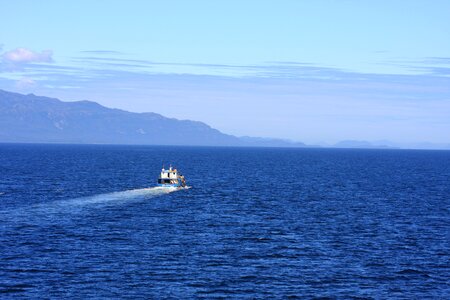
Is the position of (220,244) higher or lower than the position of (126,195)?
lower

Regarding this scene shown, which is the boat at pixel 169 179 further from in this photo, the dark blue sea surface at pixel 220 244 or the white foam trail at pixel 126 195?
the dark blue sea surface at pixel 220 244

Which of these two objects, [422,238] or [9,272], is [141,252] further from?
[422,238]

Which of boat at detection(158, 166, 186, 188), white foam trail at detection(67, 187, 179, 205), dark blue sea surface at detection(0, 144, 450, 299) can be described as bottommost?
dark blue sea surface at detection(0, 144, 450, 299)

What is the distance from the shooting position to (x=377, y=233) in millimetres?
83500

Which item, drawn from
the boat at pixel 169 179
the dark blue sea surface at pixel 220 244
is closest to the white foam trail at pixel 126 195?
the dark blue sea surface at pixel 220 244

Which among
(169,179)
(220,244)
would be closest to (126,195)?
(169,179)

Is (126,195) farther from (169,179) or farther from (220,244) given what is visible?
(220,244)

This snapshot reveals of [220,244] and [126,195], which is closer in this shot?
[220,244]

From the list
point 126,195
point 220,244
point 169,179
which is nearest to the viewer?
point 220,244

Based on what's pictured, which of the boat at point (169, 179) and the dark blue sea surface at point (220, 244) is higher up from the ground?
the boat at point (169, 179)

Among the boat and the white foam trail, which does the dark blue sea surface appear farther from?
the boat

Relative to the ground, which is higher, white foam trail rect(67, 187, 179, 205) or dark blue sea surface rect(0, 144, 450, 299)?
white foam trail rect(67, 187, 179, 205)

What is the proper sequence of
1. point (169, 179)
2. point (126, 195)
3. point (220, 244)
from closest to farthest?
point (220, 244), point (126, 195), point (169, 179)

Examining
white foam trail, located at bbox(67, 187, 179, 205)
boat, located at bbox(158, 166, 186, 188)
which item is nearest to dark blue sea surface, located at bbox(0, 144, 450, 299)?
white foam trail, located at bbox(67, 187, 179, 205)
